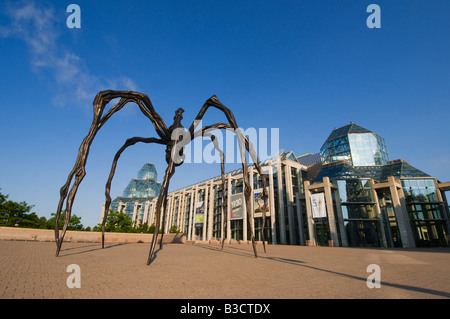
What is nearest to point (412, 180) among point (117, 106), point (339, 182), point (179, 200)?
point (339, 182)

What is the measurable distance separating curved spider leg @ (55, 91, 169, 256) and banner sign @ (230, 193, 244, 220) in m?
41.5

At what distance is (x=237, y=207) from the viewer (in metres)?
48.1

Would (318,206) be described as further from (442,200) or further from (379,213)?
(442,200)

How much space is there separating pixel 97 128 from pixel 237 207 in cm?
4347

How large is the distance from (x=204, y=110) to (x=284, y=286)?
6.40m

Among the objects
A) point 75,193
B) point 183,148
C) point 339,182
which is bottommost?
point 75,193

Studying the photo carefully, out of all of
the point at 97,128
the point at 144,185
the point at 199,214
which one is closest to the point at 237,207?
the point at 199,214

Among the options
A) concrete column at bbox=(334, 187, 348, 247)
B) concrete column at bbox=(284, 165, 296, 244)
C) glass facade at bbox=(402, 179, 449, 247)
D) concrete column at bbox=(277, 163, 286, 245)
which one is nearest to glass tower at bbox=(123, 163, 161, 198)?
concrete column at bbox=(277, 163, 286, 245)

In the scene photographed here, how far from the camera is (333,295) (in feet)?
11.0

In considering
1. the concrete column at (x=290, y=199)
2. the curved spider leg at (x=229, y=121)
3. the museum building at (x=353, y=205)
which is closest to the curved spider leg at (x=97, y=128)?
the curved spider leg at (x=229, y=121)

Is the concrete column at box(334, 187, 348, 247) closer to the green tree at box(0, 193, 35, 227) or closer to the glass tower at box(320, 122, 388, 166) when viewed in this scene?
the glass tower at box(320, 122, 388, 166)
